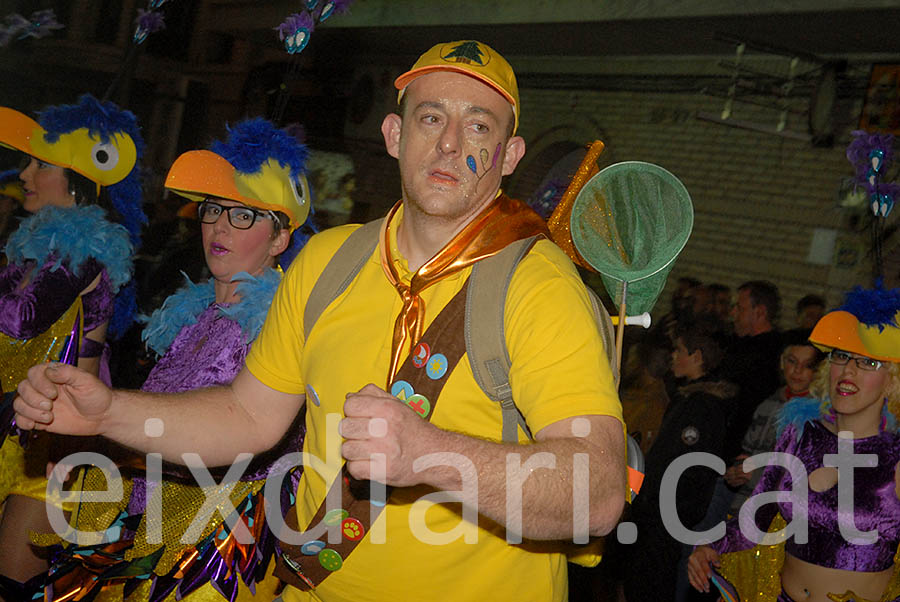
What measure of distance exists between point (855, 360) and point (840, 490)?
1.99 feet

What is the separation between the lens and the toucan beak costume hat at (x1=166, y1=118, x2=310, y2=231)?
346 cm

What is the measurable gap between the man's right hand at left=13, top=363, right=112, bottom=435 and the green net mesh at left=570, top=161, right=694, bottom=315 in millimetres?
1332

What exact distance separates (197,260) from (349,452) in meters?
4.61

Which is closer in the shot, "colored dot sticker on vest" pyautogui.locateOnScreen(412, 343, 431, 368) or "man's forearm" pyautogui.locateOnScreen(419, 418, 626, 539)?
"man's forearm" pyautogui.locateOnScreen(419, 418, 626, 539)

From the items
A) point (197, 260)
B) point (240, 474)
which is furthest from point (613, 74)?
point (240, 474)

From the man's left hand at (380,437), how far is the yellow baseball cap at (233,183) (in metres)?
2.23

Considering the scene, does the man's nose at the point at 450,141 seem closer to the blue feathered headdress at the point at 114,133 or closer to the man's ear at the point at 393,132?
the man's ear at the point at 393,132

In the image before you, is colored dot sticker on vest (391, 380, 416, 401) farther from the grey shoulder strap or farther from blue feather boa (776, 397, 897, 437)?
blue feather boa (776, 397, 897, 437)

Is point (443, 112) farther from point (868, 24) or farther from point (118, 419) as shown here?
point (868, 24)

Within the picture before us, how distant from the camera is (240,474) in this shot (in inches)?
118

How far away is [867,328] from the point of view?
156 inches

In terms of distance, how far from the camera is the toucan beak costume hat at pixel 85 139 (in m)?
3.91

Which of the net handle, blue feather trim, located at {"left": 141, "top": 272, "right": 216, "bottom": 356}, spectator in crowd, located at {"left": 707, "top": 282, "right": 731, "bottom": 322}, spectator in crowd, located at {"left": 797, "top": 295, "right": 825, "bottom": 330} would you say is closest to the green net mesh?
the net handle

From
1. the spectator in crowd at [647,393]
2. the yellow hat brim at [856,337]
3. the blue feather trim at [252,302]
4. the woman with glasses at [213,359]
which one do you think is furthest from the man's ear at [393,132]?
the spectator in crowd at [647,393]
